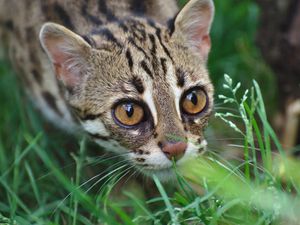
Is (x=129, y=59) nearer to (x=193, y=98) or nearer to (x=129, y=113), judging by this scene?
(x=129, y=113)

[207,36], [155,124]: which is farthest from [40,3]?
[155,124]

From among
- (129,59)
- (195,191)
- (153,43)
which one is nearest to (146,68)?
(129,59)

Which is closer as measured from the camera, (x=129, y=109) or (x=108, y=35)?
→ (x=129, y=109)

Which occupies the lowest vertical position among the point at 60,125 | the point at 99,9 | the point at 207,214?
the point at 207,214

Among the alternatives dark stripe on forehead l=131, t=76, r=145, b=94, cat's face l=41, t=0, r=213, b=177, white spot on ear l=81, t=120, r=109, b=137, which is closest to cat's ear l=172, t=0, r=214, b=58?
cat's face l=41, t=0, r=213, b=177

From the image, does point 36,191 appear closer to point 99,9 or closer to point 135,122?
point 135,122

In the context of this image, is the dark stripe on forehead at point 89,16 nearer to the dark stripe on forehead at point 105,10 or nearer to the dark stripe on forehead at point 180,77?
the dark stripe on forehead at point 105,10

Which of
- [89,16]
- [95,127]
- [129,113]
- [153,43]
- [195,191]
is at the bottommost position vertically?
[195,191]
